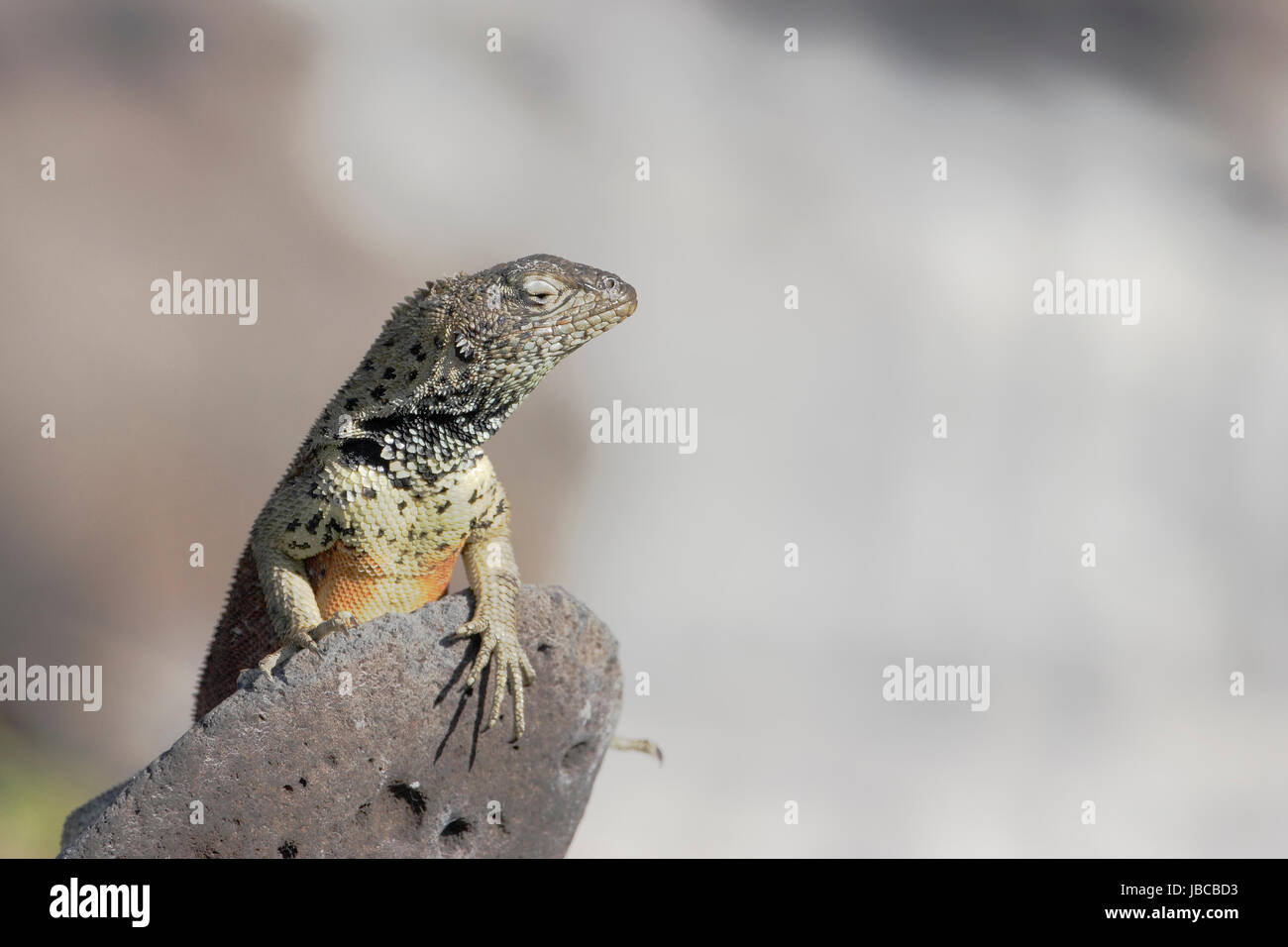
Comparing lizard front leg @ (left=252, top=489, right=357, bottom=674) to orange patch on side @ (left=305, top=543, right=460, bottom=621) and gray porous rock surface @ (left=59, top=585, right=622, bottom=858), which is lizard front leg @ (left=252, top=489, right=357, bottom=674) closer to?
orange patch on side @ (left=305, top=543, right=460, bottom=621)

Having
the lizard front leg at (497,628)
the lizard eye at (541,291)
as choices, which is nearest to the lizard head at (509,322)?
the lizard eye at (541,291)

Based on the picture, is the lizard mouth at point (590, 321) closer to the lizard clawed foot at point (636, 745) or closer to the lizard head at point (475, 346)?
the lizard head at point (475, 346)

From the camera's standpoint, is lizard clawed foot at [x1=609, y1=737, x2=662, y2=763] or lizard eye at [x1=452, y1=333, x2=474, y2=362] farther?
lizard clawed foot at [x1=609, y1=737, x2=662, y2=763]

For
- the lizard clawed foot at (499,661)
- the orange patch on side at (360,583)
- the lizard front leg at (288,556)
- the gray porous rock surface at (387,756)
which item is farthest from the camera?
the orange patch on side at (360,583)

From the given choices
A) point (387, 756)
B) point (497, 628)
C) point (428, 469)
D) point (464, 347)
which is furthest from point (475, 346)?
point (387, 756)

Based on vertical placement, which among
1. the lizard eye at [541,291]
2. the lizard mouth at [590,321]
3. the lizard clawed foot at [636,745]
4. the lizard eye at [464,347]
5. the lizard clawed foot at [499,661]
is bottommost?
the lizard clawed foot at [636,745]

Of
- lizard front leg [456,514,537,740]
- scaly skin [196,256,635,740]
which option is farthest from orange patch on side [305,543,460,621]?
lizard front leg [456,514,537,740]

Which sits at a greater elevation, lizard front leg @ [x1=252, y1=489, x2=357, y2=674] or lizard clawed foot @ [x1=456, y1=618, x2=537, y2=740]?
lizard front leg @ [x1=252, y1=489, x2=357, y2=674]
